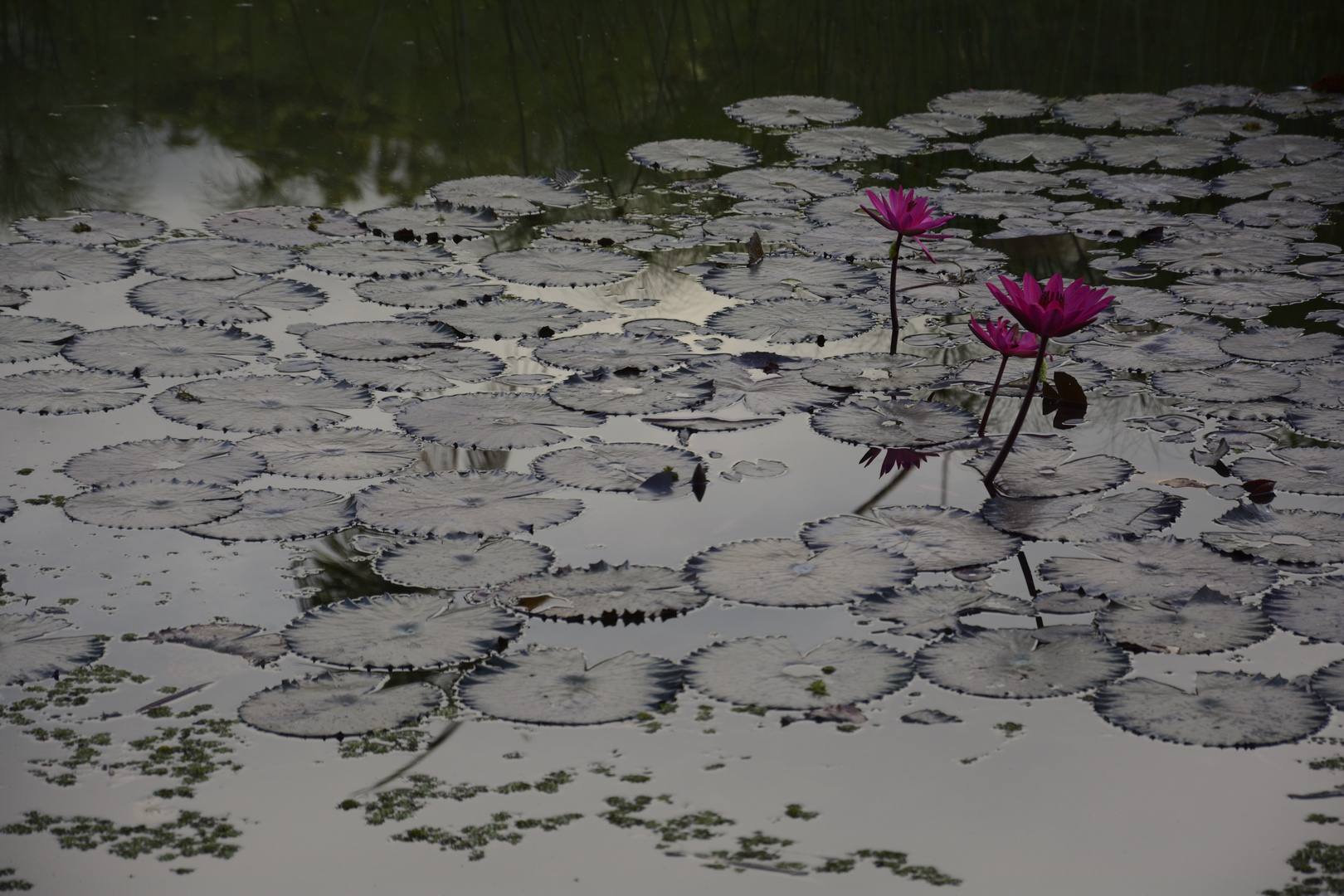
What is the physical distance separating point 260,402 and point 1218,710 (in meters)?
2.06

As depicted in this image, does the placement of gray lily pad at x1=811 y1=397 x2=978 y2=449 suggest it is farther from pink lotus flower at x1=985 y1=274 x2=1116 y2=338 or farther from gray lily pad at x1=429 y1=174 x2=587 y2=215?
gray lily pad at x1=429 y1=174 x2=587 y2=215

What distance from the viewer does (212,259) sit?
378 cm

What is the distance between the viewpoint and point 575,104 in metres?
5.51

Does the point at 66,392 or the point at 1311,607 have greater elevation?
the point at 66,392

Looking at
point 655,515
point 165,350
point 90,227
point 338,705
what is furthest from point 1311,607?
point 90,227


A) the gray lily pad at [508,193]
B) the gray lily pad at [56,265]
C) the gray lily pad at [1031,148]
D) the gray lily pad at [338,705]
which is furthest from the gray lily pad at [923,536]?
the gray lily pad at [1031,148]

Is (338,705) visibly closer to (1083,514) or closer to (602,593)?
(602,593)

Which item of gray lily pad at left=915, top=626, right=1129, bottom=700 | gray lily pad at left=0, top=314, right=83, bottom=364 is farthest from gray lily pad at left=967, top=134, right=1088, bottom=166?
gray lily pad at left=0, top=314, right=83, bottom=364

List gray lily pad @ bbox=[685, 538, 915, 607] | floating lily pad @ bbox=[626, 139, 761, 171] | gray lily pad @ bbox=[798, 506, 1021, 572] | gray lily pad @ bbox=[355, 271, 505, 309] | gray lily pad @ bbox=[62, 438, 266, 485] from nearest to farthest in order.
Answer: gray lily pad @ bbox=[685, 538, 915, 607]
gray lily pad @ bbox=[798, 506, 1021, 572]
gray lily pad @ bbox=[62, 438, 266, 485]
gray lily pad @ bbox=[355, 271, 505, 309]
floating lily pad @ bbox=[626, 139, 761, 171]

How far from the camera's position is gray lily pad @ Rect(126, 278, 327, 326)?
3391 millimetres

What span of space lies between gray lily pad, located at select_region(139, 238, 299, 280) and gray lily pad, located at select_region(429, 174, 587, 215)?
707 mm

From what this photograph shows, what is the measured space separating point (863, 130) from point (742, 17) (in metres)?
1.95

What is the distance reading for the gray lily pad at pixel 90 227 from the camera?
13.0 feet

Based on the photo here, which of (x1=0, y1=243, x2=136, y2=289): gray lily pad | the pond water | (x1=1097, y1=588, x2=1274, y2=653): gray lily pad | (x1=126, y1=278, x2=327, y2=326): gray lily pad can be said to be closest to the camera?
the pond water
